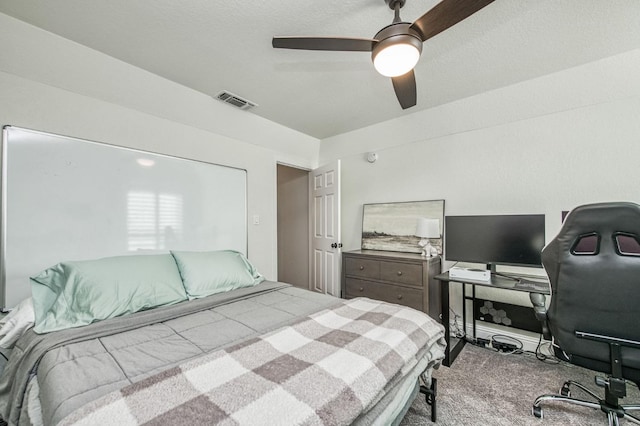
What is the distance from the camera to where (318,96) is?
2693 millimetres

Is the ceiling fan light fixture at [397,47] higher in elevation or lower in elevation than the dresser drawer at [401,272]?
higher

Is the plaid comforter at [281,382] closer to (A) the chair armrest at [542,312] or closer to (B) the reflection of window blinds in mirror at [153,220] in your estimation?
(A) the chair armrest at [542,312]

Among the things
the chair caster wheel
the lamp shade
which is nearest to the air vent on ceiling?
the lamp shade

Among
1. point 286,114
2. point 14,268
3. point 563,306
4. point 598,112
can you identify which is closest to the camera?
point 563,306

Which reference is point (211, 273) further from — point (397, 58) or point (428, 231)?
point (428, 231)

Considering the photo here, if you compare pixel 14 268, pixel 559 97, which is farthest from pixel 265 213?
pixel 559 97

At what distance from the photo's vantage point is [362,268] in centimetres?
298

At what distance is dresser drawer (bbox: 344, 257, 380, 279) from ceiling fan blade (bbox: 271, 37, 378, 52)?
6.79 ft

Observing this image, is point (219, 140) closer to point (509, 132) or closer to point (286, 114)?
point (286, 114)

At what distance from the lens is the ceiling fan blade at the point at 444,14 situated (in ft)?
3.94

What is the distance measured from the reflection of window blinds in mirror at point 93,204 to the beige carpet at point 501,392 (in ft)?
7.62

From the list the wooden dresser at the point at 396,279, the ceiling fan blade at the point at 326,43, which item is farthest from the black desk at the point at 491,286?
the ceiling fan blade at the point at 326,43

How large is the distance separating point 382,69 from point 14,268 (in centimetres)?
260

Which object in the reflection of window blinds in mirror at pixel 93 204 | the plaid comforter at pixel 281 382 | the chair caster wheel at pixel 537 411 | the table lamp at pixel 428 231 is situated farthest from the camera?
the table lamp at pixel 428 231
